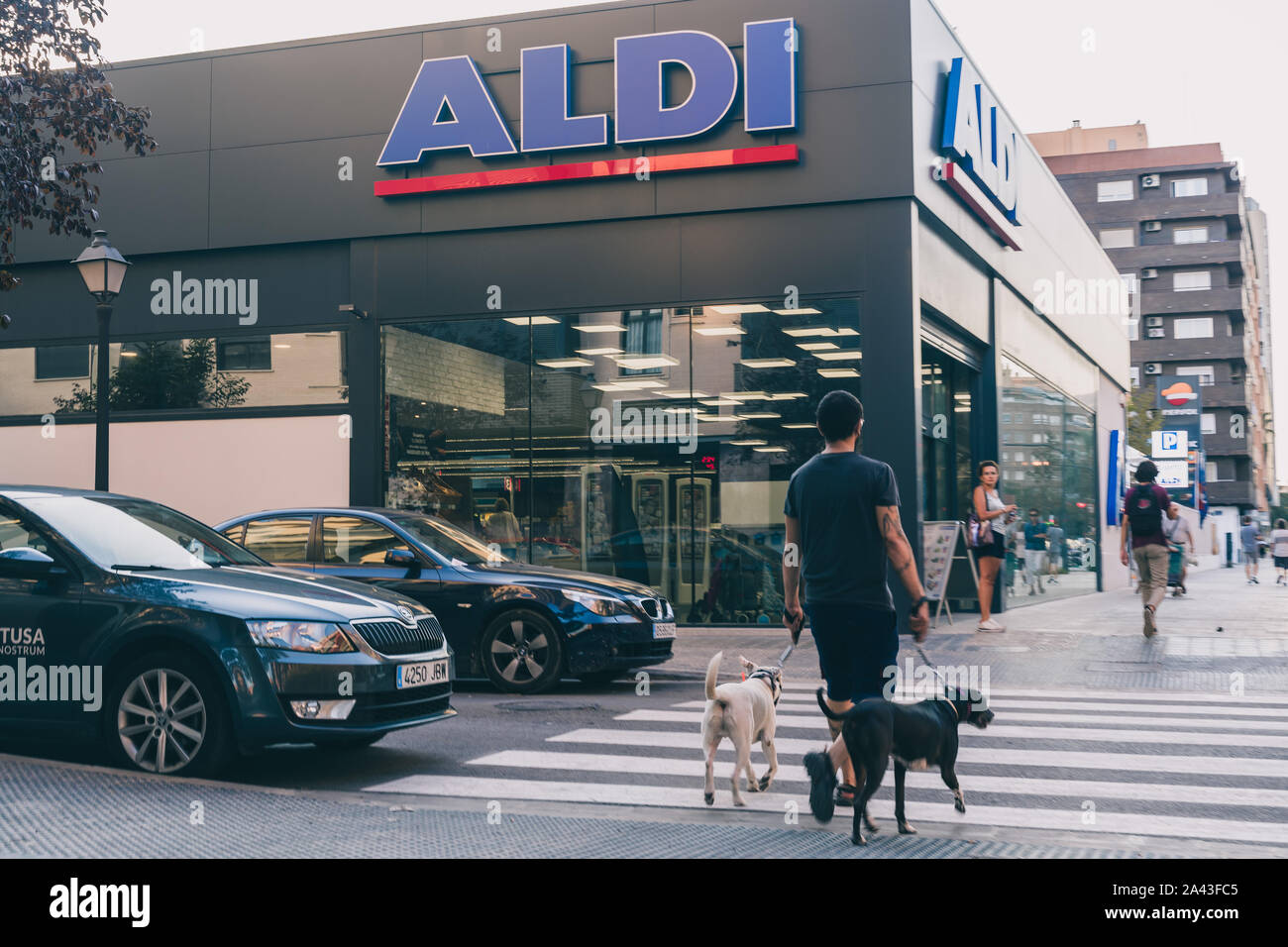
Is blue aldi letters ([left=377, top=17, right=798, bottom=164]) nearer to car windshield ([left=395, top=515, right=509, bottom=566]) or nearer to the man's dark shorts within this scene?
car windshield ([left=395, top=515, right=509, bottom=566])

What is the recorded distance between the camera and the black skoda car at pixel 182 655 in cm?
632

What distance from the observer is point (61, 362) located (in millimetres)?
19031

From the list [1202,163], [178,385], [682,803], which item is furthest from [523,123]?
[1202,163]

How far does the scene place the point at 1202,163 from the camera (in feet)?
279

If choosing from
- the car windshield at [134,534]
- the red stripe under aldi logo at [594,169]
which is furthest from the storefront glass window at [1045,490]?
the car windshield at [134,534]

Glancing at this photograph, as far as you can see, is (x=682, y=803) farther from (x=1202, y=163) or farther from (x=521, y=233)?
(x=1202, y=163)

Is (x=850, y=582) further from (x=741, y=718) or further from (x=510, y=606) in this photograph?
(x=510, y=606)

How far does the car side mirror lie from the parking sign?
44.1 metres

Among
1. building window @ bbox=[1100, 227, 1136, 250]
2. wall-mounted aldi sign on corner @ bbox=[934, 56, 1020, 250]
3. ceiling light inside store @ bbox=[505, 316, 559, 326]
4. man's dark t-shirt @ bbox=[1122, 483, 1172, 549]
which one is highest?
building window @ bbox=[1100, 227, 1136, 250]

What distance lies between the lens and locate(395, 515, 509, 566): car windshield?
1052 cm

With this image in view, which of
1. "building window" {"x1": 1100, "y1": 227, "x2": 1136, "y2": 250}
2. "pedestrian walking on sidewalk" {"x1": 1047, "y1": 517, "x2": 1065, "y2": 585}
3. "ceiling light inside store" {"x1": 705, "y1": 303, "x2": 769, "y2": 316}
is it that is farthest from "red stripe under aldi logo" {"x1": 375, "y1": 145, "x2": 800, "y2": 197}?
"building window" {"x1": 1100, "y1": 227, "x2": 1136, "y2": 250}

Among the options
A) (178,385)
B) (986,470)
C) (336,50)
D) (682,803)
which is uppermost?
(336,50)

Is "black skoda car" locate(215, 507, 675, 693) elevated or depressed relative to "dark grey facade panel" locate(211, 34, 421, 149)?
depressed
